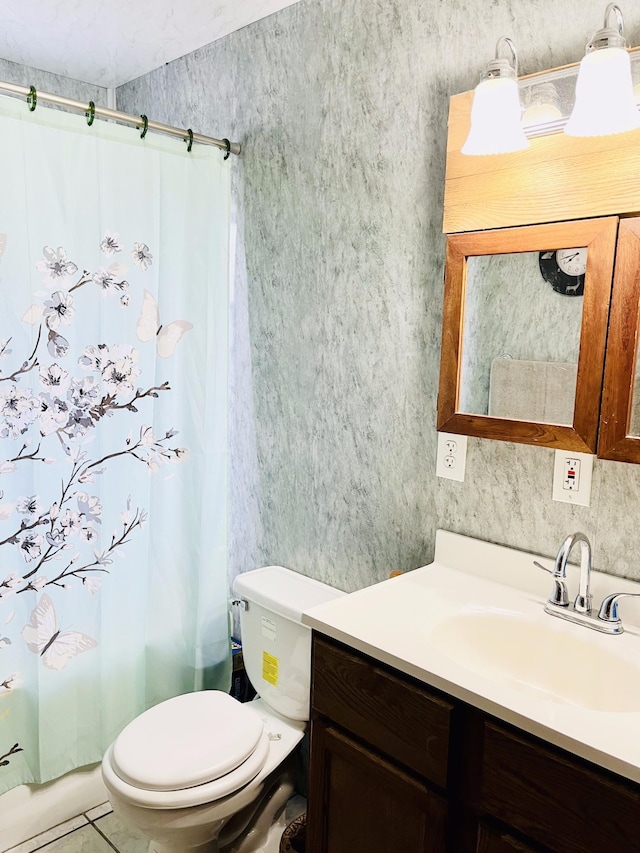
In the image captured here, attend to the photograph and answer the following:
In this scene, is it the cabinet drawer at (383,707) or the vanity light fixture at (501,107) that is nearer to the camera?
the cabinet drawer at (383,707)

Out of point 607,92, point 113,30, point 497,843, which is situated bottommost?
point 497,843

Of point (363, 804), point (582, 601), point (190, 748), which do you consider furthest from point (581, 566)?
point (190, 748)

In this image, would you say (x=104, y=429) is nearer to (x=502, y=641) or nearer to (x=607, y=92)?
(x=502, y=641)

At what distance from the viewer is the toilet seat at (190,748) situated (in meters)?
1.59

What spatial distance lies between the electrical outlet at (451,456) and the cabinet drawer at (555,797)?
2.33 ft

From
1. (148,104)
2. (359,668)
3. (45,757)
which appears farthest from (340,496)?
(148,104)

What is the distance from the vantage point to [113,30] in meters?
2.18

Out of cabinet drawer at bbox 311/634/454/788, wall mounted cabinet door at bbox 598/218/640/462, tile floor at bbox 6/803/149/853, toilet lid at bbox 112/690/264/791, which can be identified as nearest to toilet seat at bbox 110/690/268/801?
toilet lid at bbox 112/690/264/791

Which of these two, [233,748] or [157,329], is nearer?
[233,748]

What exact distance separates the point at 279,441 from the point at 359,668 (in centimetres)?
101

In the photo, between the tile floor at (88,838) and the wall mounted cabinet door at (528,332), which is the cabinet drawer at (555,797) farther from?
the tile floor at (88,838)

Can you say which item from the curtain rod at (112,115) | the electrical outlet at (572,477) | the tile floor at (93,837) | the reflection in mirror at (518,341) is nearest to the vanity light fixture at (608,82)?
the reflection in mirror at (518,341)

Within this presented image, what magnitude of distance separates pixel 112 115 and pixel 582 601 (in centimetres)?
177

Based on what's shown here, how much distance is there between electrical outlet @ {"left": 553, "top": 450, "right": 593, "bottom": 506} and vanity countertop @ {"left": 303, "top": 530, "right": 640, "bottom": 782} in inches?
6.3
